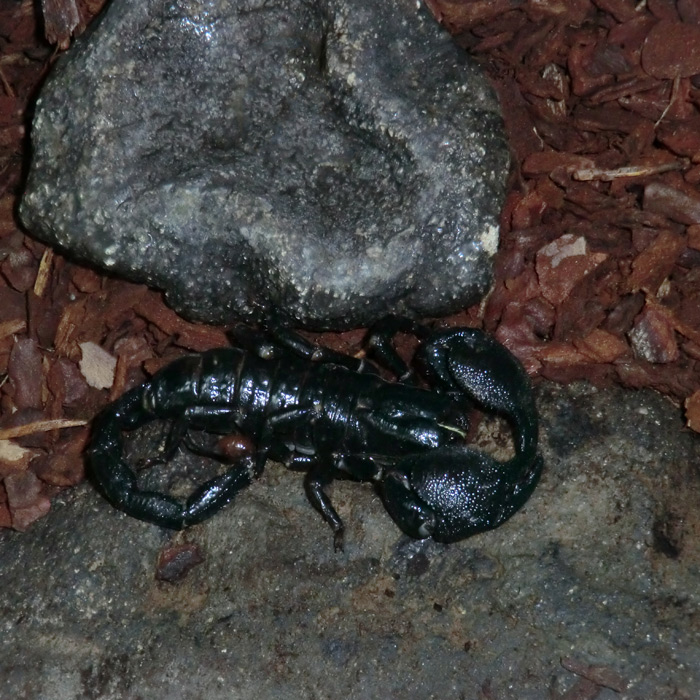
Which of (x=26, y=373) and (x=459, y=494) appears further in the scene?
(x=26, y=373)

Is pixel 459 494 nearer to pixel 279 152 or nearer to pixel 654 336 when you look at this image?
pixel 654 336

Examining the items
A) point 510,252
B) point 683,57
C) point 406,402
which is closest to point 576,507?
point 406,402

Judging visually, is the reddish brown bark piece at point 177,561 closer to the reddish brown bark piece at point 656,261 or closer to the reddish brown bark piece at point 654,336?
the reddish brown bark piece at point 654,336

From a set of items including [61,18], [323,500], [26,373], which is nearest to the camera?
[323,500]

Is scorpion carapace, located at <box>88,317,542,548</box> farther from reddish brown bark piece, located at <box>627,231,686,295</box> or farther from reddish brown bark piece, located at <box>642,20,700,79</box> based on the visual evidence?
reddish brown bark piece, located at <box>642,20,700,79</box>

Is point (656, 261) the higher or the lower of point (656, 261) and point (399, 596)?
the higher

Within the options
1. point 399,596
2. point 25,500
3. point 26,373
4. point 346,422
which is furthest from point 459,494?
point 26,373

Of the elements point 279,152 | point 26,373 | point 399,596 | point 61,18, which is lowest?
point 399,596
